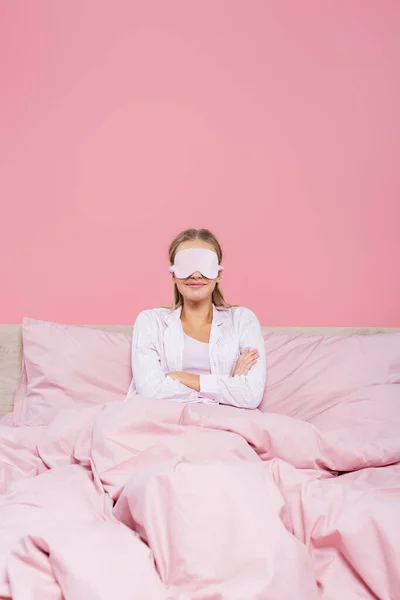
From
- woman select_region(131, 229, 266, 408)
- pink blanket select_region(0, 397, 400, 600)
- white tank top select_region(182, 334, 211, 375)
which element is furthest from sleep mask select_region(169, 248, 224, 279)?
pink blanket select_region(0, 397, 400, 600)

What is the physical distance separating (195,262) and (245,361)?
34 centimetres

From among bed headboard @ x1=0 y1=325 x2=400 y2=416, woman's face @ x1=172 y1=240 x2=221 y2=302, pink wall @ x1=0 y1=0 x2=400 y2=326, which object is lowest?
bed headboard @ x1=0 y1=325 x2=400 y2=416

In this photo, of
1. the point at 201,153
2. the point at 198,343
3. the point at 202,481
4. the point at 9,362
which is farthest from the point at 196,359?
the point at 202,481

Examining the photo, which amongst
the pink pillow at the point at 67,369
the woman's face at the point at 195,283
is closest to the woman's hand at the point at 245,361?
the woman's face at the point at 195,283

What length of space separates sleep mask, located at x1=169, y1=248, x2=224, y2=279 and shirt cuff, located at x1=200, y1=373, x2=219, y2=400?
A: 316mm

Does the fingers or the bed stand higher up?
the fingers

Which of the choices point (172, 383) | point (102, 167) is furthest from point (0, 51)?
point (172, 383)

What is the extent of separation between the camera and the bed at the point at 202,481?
924mm

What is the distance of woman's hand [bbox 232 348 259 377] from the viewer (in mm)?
1993

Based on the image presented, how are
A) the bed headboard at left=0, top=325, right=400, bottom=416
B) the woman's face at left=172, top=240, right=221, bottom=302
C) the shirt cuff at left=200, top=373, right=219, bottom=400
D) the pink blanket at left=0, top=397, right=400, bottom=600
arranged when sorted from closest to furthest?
1. the pink blanket at left=0, top=397, right=400, bottom=600
2. the shirt cuff at left=200, top=373, right=219, bottom=400
3. the woman's face at left=172, top=240, right=221, bottom=302
4. the bed headboard at left=0, top=325, right=400, bottom=416

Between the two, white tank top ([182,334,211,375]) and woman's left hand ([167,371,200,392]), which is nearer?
woman's left hand ([167,371,200,392])

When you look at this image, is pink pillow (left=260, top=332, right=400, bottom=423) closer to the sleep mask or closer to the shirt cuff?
the shirt cuff

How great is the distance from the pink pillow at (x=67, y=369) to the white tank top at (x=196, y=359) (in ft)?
0.67

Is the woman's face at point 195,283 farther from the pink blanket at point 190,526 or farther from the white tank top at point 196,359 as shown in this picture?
the pink blanket at point 190,526
